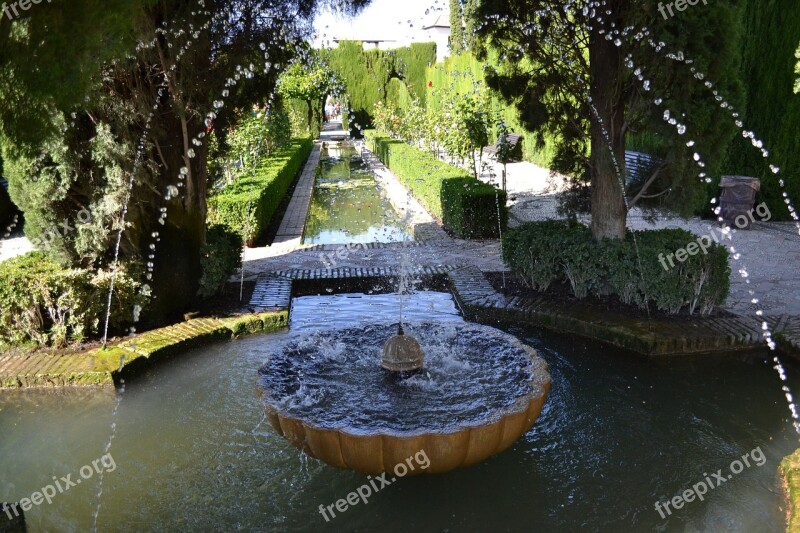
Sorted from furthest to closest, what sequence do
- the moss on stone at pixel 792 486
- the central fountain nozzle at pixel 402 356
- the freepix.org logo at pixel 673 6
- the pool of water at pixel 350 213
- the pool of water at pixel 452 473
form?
the pool of water at pixel 350 213 → the freepix.org logo at pixel 673 6 → the central fountain nozzle at pixel 402 356 → the pool of water at pixel 452 473 → the moss on stone at pixel 792 486

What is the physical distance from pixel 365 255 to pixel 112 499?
5110mm

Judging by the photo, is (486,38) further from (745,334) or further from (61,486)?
(61,486)

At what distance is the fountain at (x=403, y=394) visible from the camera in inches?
116

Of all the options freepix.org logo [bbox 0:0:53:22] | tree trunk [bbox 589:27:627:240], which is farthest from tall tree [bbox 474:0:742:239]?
freepix.org logo [bbox 0:0:53:22]

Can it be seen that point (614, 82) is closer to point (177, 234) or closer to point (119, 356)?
point (177, 234)

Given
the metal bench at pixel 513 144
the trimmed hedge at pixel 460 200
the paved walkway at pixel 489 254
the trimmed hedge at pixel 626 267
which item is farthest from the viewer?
the metal bench at pixel 513 144

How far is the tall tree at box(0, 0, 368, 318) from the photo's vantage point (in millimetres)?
4953

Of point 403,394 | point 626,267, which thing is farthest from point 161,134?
point 626,267

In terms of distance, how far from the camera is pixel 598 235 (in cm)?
608

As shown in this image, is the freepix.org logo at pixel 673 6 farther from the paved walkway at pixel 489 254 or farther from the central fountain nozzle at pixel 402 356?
the central fountain nozzle at pixel 402 356

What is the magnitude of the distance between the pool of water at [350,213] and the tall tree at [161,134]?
152 inches

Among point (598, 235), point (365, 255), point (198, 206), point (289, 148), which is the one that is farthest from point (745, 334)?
point (289, 148)

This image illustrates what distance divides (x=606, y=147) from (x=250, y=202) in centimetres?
486

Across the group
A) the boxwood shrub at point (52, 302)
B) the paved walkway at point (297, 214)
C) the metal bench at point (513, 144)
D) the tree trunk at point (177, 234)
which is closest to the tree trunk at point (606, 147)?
the tree trunk at point (177, 234)
